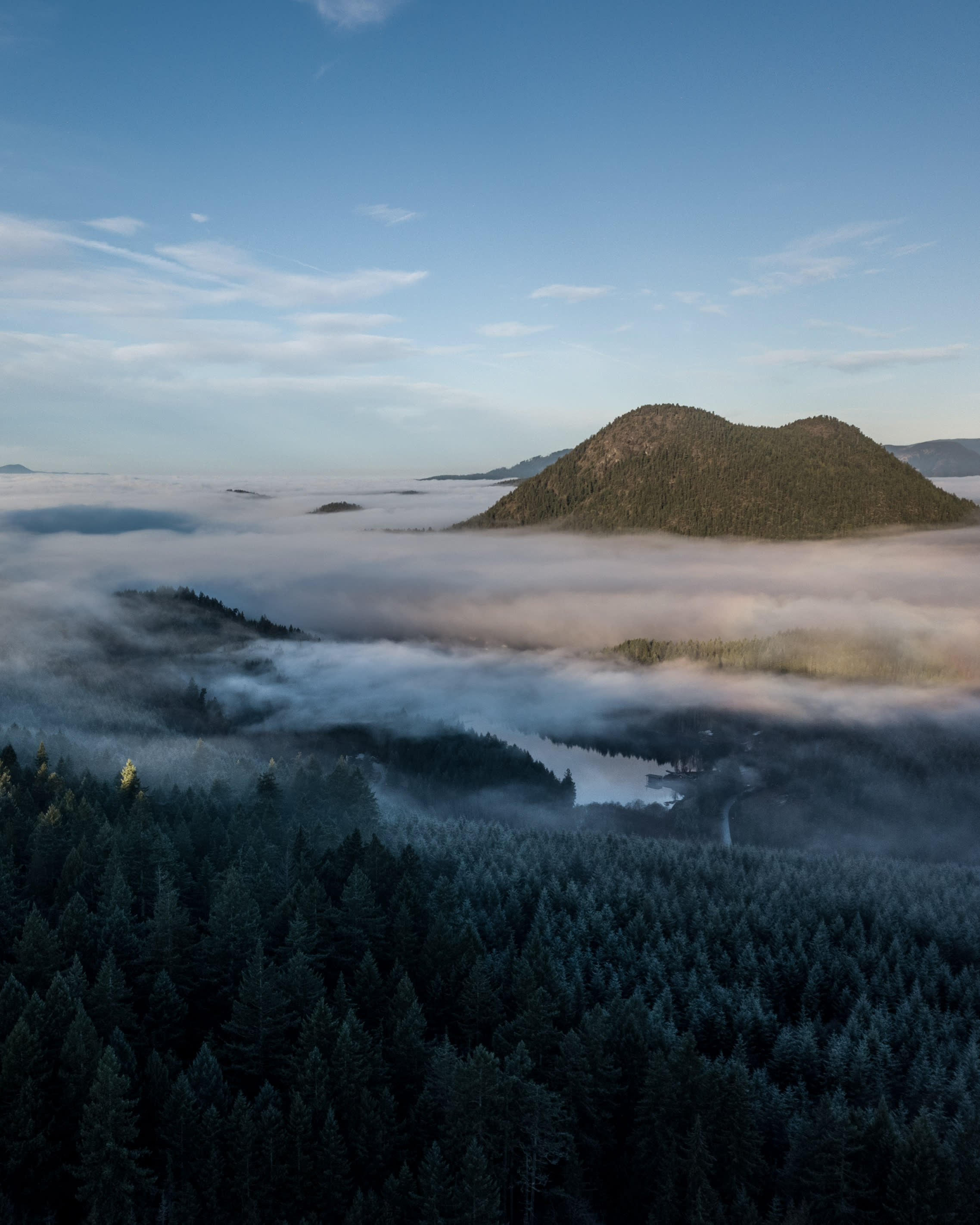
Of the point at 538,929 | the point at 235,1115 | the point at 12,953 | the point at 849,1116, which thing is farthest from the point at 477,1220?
the point at 538,929

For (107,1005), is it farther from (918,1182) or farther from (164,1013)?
(918,1182)

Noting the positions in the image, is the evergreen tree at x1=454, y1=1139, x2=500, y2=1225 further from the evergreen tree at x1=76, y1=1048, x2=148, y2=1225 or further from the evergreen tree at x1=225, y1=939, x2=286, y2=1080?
the evergreen tree at x1=76, y1=1048, x2=148, y2=1225

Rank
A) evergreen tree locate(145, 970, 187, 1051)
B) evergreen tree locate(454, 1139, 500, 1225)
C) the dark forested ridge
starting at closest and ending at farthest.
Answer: evergreen tree locate(454, 1139, 500, 1225), the dark forested ridge, evergreen tree locate(145, 970, 187, 1051)

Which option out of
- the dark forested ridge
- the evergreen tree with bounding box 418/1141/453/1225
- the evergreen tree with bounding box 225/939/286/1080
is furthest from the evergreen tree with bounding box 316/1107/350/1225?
the evergreen tree with bounding box 225/939/286/1080

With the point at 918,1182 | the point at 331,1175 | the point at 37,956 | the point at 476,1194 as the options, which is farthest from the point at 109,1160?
the point at 918,1182

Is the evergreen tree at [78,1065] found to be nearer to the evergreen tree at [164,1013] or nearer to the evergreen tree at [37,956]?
the evergreen tree at [164,1013]

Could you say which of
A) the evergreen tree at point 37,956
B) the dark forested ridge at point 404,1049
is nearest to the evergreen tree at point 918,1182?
the dark forested ridge at point 404,1049

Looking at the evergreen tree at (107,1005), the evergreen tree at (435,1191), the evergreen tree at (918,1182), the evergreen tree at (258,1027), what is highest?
the evergreen tree at (107,1005)

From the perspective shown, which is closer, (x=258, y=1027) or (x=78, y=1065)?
(x=78, y=1065)

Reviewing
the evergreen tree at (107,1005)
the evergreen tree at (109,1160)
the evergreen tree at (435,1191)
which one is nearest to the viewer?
the evergreen tree at (109,1160)
